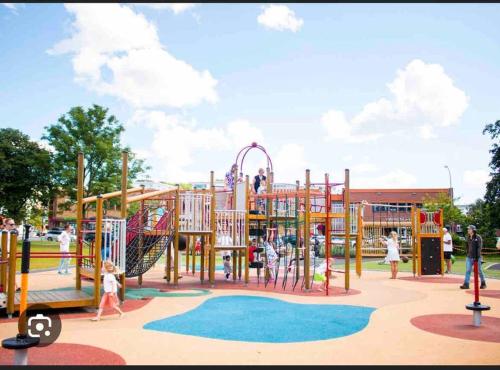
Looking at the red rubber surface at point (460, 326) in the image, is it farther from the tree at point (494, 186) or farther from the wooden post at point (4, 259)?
the tree at point (494, 186)

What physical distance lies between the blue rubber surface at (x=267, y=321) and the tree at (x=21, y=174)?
42.2 m

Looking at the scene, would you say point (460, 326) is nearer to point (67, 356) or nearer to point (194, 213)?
point (67, 356)

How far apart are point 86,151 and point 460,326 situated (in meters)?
43.3

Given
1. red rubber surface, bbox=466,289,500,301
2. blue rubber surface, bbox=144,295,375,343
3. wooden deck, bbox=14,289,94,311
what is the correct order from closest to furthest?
blue rubber surface, bbox=144,295,375,343
wooden deck, bbox=14,289,94,311
red rubber surface, bbox=466,289,500,301

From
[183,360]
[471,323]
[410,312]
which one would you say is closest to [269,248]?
[410,312]

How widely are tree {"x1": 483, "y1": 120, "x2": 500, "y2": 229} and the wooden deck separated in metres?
40.9

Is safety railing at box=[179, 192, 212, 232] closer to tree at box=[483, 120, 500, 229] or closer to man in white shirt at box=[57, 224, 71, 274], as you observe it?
man in white shirt at box=[57, 224, 71, 274]

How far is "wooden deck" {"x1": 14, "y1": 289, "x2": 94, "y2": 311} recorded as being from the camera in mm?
9880

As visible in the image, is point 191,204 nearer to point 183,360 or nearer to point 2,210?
point 183,360

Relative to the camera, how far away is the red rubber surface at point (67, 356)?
6250mm

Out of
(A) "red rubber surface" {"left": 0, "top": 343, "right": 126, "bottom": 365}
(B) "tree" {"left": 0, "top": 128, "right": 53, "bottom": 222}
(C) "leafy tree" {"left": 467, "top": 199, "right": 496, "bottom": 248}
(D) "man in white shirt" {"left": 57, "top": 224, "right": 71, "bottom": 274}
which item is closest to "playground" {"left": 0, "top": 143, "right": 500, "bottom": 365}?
(A) "red rubber surface" {"left": 0, "top": 343, "right": 126, "bottom": 365}

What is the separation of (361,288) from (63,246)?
1140cm

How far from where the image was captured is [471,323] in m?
9.28

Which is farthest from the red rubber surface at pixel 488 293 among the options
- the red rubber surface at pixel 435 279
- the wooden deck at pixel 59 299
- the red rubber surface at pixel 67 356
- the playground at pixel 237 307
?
the red rubber surface at pixel 67 356
